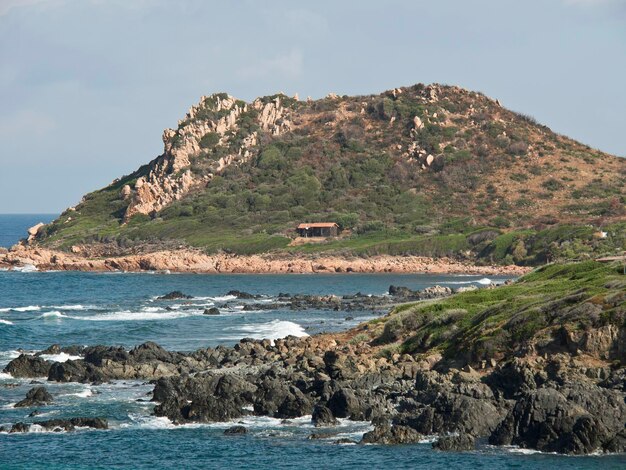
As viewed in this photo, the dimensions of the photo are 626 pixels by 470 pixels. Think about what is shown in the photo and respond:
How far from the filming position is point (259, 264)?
5842 inches

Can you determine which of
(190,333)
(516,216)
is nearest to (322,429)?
(190,333)

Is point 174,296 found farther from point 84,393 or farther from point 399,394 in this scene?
point 399,394

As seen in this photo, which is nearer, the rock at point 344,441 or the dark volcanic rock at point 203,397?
the rock at point 344,441

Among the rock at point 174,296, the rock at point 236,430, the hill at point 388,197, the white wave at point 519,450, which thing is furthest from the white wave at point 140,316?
the hill at point 388,197

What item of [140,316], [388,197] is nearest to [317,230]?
[388,197]

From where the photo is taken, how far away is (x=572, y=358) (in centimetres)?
4728

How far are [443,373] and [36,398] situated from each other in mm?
18705

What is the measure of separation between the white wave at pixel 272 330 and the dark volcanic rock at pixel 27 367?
18.9 meters

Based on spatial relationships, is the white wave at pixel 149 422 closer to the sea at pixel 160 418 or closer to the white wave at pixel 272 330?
the sea at pixel 160 418

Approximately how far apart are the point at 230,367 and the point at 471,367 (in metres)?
14.7

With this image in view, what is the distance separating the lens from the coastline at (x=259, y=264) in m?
143

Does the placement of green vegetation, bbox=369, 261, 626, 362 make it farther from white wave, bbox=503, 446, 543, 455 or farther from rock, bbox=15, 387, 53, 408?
rock, bbox=15, 387, 53, 408

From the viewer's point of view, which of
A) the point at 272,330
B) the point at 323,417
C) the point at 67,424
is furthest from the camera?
the point at 272,330

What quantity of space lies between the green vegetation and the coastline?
67.2m
